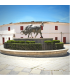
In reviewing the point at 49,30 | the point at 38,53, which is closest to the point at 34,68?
the point at 38,53

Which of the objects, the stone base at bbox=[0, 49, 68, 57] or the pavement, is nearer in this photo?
the pavement

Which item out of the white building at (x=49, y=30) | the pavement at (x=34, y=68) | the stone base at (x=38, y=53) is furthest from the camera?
the white building at (x=49, y=30)

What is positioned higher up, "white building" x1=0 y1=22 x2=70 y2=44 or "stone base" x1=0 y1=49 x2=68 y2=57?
"white building" x1=0 y1=22 x2=70 y2=44

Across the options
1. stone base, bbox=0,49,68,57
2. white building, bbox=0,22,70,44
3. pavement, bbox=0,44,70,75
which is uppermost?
white building, bbox=0,22,70,44

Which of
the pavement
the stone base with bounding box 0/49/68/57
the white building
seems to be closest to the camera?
the pavement

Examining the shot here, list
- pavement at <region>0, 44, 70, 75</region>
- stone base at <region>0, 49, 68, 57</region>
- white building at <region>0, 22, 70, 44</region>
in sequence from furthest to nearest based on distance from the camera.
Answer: white building at <region>0, 22, 70, 44</region> < stone base at <region>0, 49, 68, 57</region> < pavement at <region>0, 44, 70, 75</region>

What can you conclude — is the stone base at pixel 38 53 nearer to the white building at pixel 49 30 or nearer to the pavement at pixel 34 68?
the pavement at pixel 34 68

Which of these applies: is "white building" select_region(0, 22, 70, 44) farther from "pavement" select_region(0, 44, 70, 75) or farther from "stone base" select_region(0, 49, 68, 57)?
"pavement" select_region(0, 44, 70, 75)

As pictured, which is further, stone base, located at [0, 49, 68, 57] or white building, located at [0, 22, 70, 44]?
white building, located at [0, 22, 70, 44]

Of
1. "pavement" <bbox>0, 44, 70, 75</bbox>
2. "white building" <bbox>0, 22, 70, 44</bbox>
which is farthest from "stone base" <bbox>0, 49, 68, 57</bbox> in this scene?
"white building" <bbox>0, 22, 70, 44</bbox>

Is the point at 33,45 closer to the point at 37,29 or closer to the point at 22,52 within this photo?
the point at 22,52

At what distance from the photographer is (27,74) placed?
370 cm

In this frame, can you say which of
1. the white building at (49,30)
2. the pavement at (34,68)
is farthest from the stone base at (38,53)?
the white building at (49,30)

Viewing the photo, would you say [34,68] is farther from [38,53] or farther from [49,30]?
[49,30]
